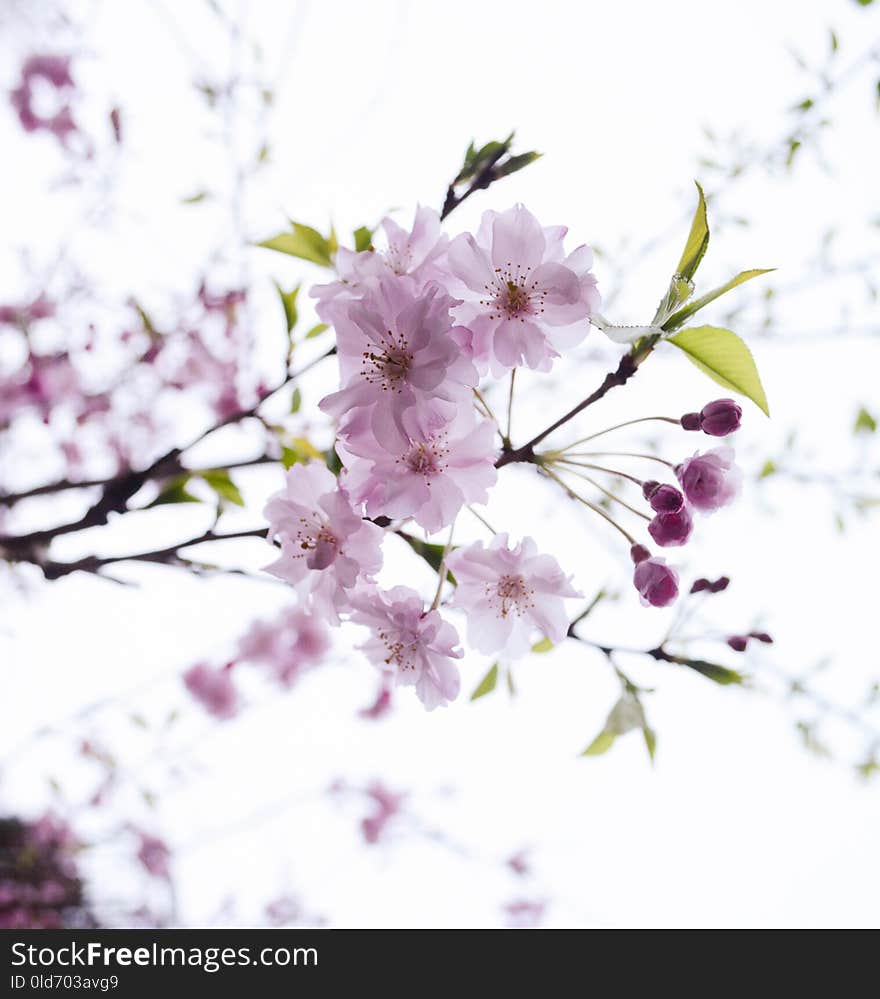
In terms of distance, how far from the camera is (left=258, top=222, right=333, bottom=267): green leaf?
0.85 m

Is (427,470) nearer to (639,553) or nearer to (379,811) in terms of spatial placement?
(639,553)

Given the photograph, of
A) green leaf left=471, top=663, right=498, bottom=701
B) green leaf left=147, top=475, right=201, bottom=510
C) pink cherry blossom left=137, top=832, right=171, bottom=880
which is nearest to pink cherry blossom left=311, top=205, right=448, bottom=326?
green leaf left=147, top=475, right=201, bottom=510

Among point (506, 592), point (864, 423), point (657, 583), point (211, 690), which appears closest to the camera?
point (657, 583)

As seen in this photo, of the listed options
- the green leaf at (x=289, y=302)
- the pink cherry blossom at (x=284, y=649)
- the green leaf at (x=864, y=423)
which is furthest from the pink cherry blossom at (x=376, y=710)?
the green leaf at (x=289, y=302)

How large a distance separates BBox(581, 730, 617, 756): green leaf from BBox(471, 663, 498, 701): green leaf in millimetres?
167

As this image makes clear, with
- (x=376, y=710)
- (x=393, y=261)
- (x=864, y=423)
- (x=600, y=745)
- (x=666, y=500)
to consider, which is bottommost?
(x=600, y=745)

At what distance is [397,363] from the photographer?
1.91 ft

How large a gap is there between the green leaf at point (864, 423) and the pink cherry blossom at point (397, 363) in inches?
68.3

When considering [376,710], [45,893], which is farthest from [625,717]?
[45,893]

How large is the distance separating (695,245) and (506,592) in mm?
378

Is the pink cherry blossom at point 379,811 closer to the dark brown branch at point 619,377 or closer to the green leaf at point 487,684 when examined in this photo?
the green leaf at point 487,684

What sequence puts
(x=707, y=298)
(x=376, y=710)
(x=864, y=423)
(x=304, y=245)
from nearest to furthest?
(x=707, y=298)
(x=304, y=245)
(x=864, y=423)
(x=376, y=710)
